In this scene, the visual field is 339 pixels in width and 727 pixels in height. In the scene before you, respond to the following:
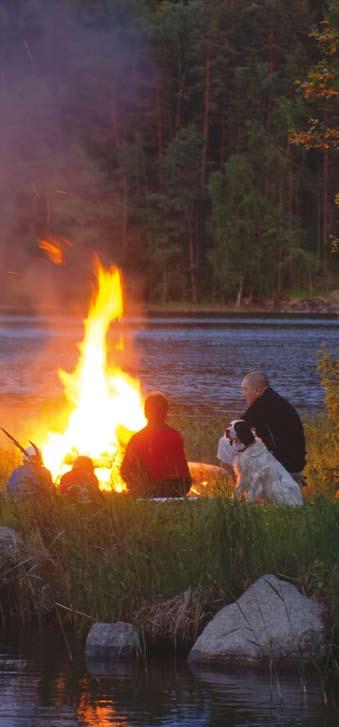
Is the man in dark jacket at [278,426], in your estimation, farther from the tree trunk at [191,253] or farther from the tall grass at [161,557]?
the tree trunk at [191,253]

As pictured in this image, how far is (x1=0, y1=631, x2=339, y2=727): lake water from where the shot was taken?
28.7 feet

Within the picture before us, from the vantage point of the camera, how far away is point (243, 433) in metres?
12.7

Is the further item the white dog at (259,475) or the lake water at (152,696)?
the white dog at (259,475)

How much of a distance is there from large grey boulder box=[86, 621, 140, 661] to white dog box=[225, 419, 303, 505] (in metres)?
2.43

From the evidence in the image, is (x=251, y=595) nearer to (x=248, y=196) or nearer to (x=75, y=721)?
(x=75, y=721)

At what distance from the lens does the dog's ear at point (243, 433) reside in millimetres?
12625

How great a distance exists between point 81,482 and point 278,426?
2530 mm

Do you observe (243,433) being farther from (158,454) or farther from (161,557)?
(161,557)

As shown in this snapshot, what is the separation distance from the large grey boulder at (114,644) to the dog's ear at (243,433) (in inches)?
111

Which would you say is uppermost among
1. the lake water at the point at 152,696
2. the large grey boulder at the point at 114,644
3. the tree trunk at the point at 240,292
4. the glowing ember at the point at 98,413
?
the tree trunk at the point at 240,292

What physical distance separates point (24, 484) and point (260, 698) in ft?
12.2

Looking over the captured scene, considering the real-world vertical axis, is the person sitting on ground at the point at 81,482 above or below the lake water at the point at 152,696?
above

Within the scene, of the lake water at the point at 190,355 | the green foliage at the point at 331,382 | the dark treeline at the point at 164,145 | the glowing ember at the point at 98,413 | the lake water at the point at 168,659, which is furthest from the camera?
the dark treeline at the point at 164,145

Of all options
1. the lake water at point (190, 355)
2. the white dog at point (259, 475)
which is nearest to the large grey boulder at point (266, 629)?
the white dog at point (259, 475)
